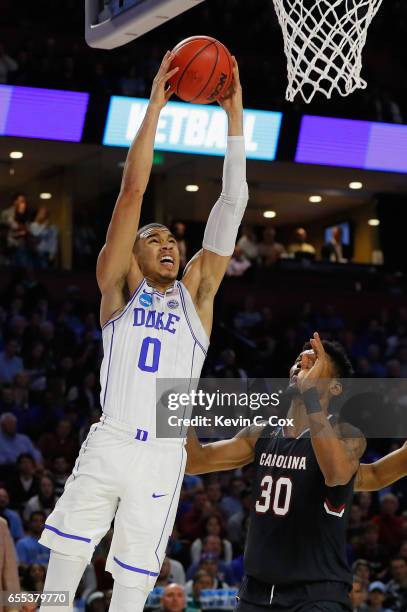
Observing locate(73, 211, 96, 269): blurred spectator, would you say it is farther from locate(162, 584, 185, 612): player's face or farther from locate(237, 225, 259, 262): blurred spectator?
locate(162, 584, 185, 612): player's face

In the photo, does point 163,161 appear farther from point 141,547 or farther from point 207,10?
point 141,547

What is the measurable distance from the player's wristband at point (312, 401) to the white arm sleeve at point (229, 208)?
711 millimetres

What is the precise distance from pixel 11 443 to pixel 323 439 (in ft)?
22.8

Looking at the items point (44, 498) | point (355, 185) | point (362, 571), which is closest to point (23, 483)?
point (44, 498)

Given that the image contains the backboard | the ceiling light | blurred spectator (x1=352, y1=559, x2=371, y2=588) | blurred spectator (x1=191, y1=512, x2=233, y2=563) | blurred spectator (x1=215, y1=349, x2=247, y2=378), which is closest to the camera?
the backboard

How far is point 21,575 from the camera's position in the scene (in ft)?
27.2

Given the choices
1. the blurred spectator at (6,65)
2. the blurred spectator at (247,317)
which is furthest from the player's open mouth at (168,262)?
the blurred spectator at (247,317)

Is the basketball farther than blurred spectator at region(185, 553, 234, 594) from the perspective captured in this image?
No

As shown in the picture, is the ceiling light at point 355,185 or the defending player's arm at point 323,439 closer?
the defending player's arm at point 323,439

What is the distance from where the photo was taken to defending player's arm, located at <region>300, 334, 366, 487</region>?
14.4ft

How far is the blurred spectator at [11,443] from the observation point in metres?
10.8

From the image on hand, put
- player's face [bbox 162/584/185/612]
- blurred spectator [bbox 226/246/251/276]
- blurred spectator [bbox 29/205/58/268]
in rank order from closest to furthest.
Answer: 1. player's face [bbox 162/584/185/612]
2. blurred spectator [bbox 29/205/58/268]
3. blurred spectator [bbox 226/246/251/276]

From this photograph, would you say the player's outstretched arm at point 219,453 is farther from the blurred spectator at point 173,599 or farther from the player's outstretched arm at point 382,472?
the blurred spectator at point 173,599

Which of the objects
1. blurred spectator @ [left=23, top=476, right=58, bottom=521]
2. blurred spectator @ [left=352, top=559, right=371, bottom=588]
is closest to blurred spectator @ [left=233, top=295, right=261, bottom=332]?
blurred spectator @ [left=23, top=476, right=58, bottom=521]
